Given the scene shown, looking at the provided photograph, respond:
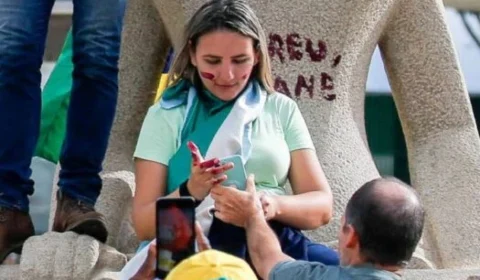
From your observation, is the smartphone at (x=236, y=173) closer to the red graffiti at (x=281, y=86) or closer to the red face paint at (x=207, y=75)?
the red face paint at (x=207, y=75)

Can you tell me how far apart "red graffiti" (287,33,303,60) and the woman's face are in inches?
27.0

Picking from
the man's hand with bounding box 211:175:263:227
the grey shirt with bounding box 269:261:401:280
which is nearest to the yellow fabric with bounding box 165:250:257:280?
the grey shirt with bounding box 269:261:401:280

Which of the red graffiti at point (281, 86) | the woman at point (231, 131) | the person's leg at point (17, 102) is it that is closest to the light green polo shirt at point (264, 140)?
the woman at point (231, 131)

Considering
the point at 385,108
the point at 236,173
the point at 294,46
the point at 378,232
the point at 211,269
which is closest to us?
the point at 211,269

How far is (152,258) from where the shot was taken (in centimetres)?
392

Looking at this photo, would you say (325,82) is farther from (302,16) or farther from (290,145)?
(290,145)

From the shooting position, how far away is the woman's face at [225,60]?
4.22 m

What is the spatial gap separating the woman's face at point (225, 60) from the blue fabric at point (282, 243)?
0.38m

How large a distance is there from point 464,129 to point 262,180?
3.13 feet

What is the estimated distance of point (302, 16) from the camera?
4.96 m

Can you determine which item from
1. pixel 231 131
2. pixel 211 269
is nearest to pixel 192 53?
pixel 231 131

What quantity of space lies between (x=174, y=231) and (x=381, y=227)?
18.2 inches

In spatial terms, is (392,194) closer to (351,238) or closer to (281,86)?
(351,238)

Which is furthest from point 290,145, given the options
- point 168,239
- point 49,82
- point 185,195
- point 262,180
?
point 49,82
